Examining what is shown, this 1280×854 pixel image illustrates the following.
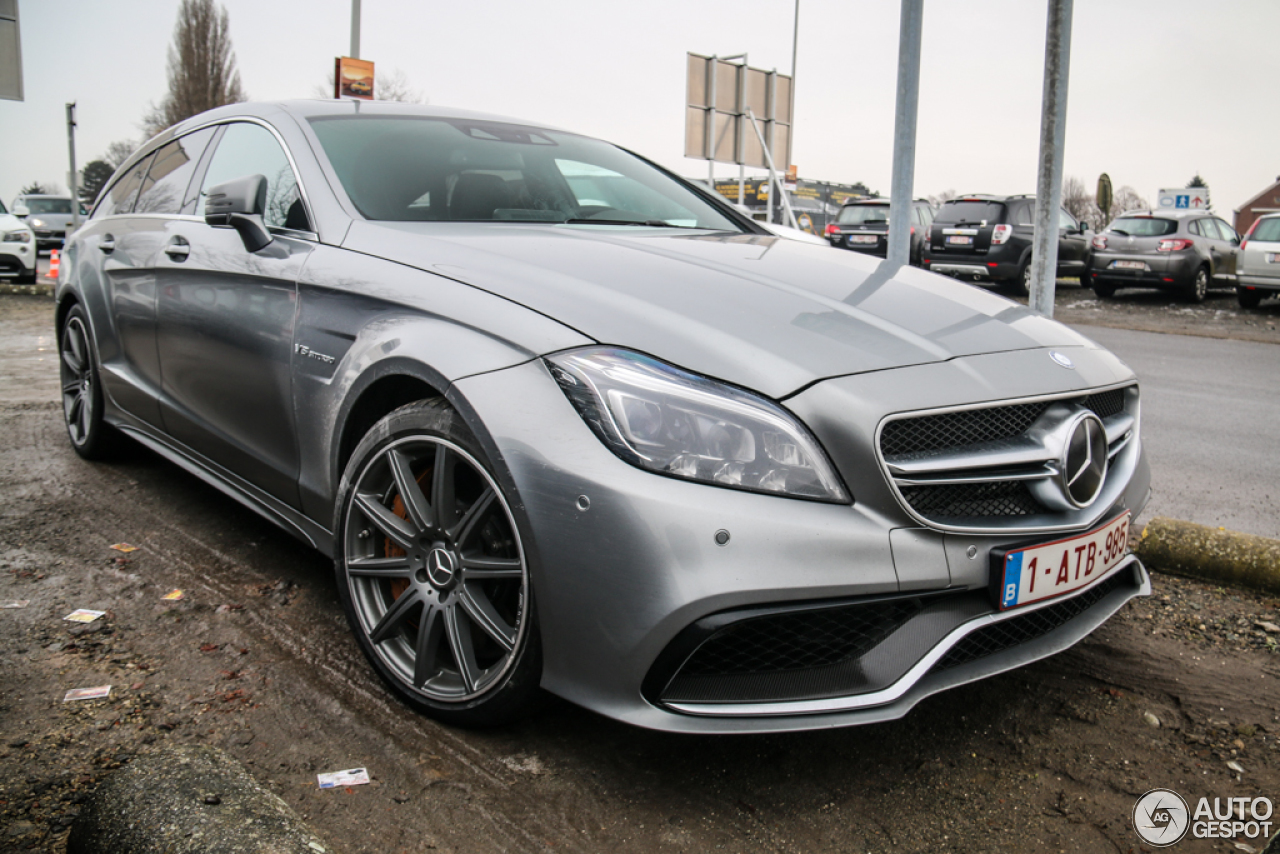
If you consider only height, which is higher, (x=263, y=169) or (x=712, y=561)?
(x=263, y=169)

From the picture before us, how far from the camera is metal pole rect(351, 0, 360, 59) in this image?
15188 mm

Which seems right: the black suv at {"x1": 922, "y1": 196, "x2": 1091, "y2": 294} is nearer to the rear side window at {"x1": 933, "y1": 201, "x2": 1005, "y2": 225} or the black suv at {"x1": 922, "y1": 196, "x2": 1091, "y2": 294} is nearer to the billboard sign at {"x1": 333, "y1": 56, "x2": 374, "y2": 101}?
the rear side window at {"x1": 933, "y1": 201, "x2": 1005, "y2": 225}

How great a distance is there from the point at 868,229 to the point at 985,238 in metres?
3.47

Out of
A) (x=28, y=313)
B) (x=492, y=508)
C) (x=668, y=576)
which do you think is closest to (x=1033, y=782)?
(x=668, y=576)

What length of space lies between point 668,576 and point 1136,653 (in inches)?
68.0

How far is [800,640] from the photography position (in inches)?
74.8

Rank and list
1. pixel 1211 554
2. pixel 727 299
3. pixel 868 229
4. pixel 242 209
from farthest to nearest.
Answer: pixel 868 229 → pixel 1211 554 → pixel 242 209 → pixel 727 299

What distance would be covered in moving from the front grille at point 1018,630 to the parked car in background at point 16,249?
1701cm

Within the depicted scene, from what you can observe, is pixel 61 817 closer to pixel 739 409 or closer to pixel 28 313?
pixel 739 409

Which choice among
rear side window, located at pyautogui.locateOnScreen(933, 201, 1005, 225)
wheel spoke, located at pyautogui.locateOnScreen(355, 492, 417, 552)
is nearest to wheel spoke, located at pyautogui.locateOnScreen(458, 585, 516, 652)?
wheel spoke, located at pyautogui.locateOnScreen(355, 492, 417, 552)

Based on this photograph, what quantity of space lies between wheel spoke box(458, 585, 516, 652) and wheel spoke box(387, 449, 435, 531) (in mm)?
188

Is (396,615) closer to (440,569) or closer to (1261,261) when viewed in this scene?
(440,569)

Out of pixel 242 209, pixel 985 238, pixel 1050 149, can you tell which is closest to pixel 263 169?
pixel 242 209

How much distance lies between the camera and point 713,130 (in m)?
16.4
